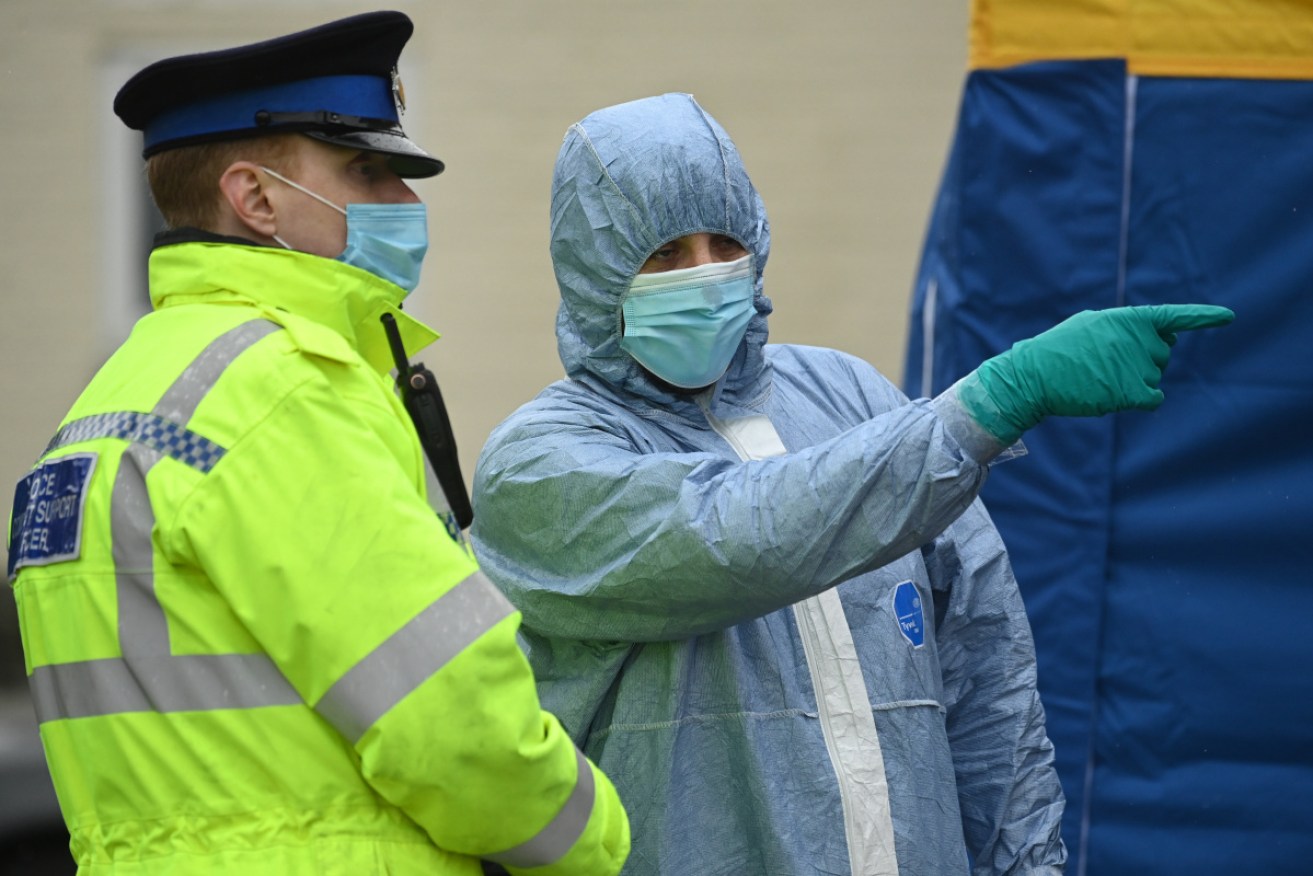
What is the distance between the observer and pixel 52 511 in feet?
5.68

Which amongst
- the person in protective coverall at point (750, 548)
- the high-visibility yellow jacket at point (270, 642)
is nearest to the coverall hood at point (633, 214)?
the person in protective coverall at point (750, 548)

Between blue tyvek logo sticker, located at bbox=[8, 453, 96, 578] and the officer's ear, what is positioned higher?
the officer's ear

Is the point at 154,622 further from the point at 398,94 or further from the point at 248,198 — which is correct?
the point at 398,94

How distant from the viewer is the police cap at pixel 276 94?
6.09ft

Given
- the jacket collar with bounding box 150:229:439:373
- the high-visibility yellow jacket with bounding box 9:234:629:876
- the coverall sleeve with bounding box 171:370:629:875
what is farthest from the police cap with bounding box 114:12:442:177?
the coverall sleeve with bounding box 171:370:629:875

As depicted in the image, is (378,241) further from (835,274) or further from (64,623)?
(835,274)

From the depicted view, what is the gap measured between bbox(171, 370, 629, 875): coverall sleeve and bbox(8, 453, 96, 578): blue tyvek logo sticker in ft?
0.48

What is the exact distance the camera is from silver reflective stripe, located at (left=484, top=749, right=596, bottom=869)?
5.70 ft

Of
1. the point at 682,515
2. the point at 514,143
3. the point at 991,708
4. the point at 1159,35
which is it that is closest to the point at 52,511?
the point at 682,515

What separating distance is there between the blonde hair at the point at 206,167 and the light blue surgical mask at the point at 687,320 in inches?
26.6

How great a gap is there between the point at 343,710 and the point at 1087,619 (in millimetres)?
1945

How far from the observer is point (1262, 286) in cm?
305

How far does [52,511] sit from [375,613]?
39 cm

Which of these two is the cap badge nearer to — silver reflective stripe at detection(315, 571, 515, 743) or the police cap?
the police cap
